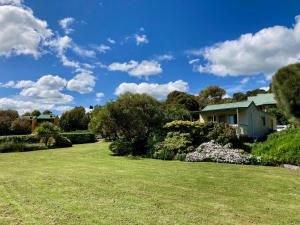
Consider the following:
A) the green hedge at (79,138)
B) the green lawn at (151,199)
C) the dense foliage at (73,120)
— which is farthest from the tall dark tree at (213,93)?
the green lawn at (151,199)

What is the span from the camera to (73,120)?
50562 millimetres

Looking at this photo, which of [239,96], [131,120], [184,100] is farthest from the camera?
[239,96]

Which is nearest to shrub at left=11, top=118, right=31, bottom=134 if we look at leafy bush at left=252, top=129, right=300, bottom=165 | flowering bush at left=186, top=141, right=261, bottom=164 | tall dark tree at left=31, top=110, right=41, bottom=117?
flowering bush at left=186, top=141, right=261, bottom=164

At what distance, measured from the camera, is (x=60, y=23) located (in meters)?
17.5

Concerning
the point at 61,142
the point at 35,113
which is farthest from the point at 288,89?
the point at 35,113

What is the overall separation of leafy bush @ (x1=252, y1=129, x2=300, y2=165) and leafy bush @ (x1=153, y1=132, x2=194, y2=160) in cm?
454

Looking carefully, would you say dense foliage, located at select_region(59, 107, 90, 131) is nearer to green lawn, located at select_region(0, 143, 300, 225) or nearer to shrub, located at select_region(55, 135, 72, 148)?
shrub, located at select_region(55, 135, 72, 148)

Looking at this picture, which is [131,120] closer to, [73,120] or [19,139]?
[19,139]

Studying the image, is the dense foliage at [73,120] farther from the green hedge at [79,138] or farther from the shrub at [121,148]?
the shrub at [121,148]

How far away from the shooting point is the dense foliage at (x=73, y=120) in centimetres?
5000

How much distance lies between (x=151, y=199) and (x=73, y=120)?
1763 inches

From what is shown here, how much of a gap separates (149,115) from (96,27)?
30.8 ft

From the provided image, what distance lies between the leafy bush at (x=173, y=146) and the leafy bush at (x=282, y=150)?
14.9 feet

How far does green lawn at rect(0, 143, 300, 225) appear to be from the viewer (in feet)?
20.6
